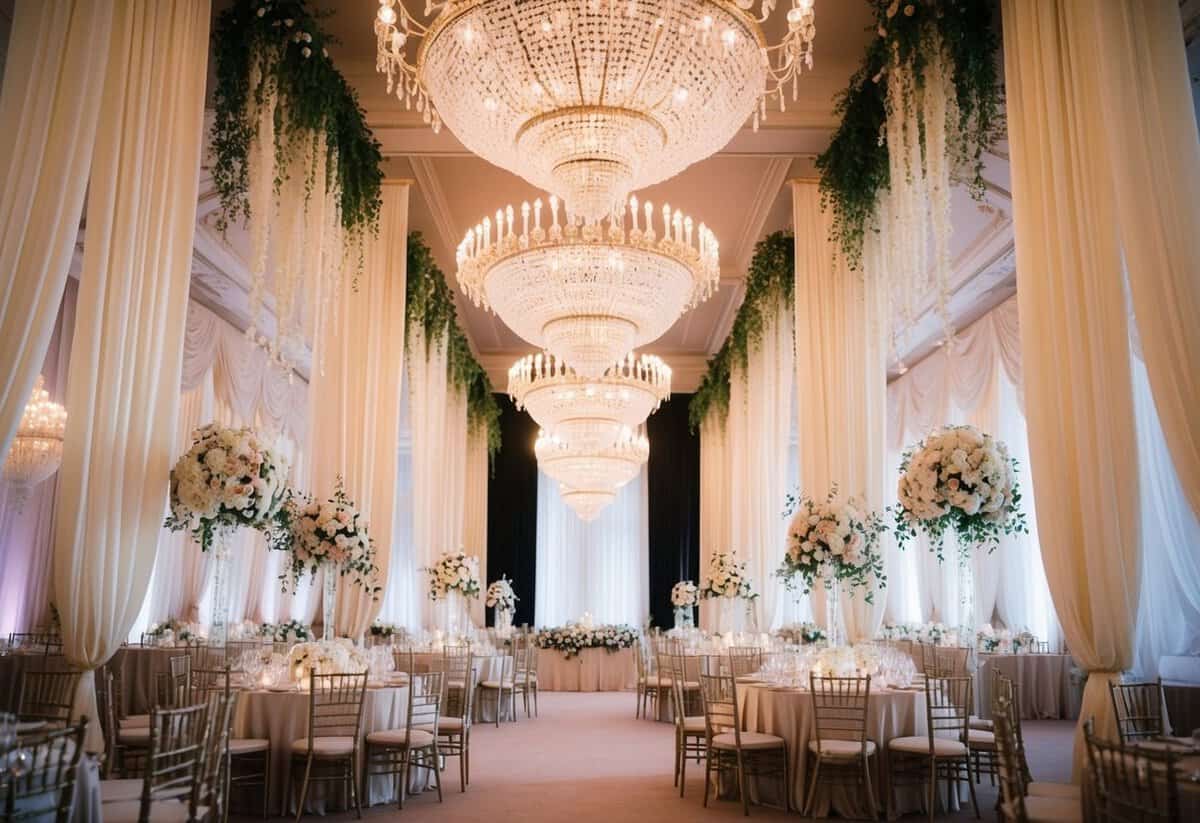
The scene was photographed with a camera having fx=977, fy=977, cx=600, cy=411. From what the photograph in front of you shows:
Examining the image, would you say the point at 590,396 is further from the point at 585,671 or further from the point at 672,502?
the point at 672,502

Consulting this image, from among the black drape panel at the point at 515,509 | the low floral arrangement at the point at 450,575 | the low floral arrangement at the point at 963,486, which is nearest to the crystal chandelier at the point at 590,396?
the low floral arrangement at the point at 450,575

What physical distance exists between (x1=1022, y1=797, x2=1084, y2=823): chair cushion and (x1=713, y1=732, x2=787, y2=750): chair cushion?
2.36 meters

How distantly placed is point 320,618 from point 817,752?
632 cm

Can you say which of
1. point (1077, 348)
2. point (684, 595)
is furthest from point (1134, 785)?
point (684, 595)

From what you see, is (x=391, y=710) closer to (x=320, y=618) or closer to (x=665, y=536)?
(x=320, y=618)

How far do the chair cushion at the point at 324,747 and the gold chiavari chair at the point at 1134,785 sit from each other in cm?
450

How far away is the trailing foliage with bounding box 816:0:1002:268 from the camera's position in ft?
22.4

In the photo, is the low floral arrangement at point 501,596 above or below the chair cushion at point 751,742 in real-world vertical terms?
above

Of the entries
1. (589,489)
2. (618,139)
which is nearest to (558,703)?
(589,489)

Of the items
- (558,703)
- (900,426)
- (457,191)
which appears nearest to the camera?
(457,191)

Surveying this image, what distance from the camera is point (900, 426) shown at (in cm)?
1752

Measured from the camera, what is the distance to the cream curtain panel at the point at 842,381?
8828 millimetres

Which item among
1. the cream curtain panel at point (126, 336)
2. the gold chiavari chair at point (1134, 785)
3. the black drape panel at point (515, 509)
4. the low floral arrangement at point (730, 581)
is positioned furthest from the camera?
the black drape panel at point (515, 509)

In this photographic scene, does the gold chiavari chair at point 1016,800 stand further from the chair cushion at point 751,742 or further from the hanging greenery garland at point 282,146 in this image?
the hanging greenery garland at point 282,146
